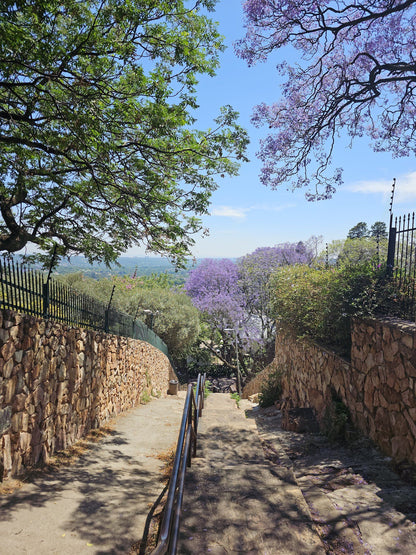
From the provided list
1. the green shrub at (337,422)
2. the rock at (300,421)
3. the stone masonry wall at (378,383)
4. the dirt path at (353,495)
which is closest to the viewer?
the dirt path at (353,495)

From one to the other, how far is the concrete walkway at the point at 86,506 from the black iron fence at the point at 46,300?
6.83 ft

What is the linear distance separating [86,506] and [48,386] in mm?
1962

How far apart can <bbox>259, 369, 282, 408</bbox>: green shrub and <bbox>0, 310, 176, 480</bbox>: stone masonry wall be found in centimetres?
459

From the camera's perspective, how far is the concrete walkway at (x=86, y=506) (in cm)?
339

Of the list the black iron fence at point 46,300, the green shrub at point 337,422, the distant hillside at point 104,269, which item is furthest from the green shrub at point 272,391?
the black iron fence at point 46,300

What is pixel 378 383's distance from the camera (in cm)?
571

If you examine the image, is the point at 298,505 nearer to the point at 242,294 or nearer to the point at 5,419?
the point at 5,419

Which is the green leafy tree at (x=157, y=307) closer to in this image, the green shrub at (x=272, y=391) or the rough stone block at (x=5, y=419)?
the green shrub at (x=272, y=391)

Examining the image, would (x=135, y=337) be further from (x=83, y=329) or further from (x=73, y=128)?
(x=73, y=128)

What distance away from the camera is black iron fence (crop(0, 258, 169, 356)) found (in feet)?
15.6

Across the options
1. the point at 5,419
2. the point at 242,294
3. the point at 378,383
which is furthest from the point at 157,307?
the point at 5,419

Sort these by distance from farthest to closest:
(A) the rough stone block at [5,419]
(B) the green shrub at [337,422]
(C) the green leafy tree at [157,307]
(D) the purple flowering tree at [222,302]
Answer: (D) the purple flowering tree at [222,302]
(C) the green leafy tree at [157,307]
(B) the green shrub at [337,422]
(A) the rough stone block at [5,419]

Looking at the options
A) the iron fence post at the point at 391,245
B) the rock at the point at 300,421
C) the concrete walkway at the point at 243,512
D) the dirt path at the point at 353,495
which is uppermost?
the iron fence post at the point at 391,245

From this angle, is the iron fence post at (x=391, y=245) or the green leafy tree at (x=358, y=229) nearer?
the iron fence post at (x=391, y=245)
